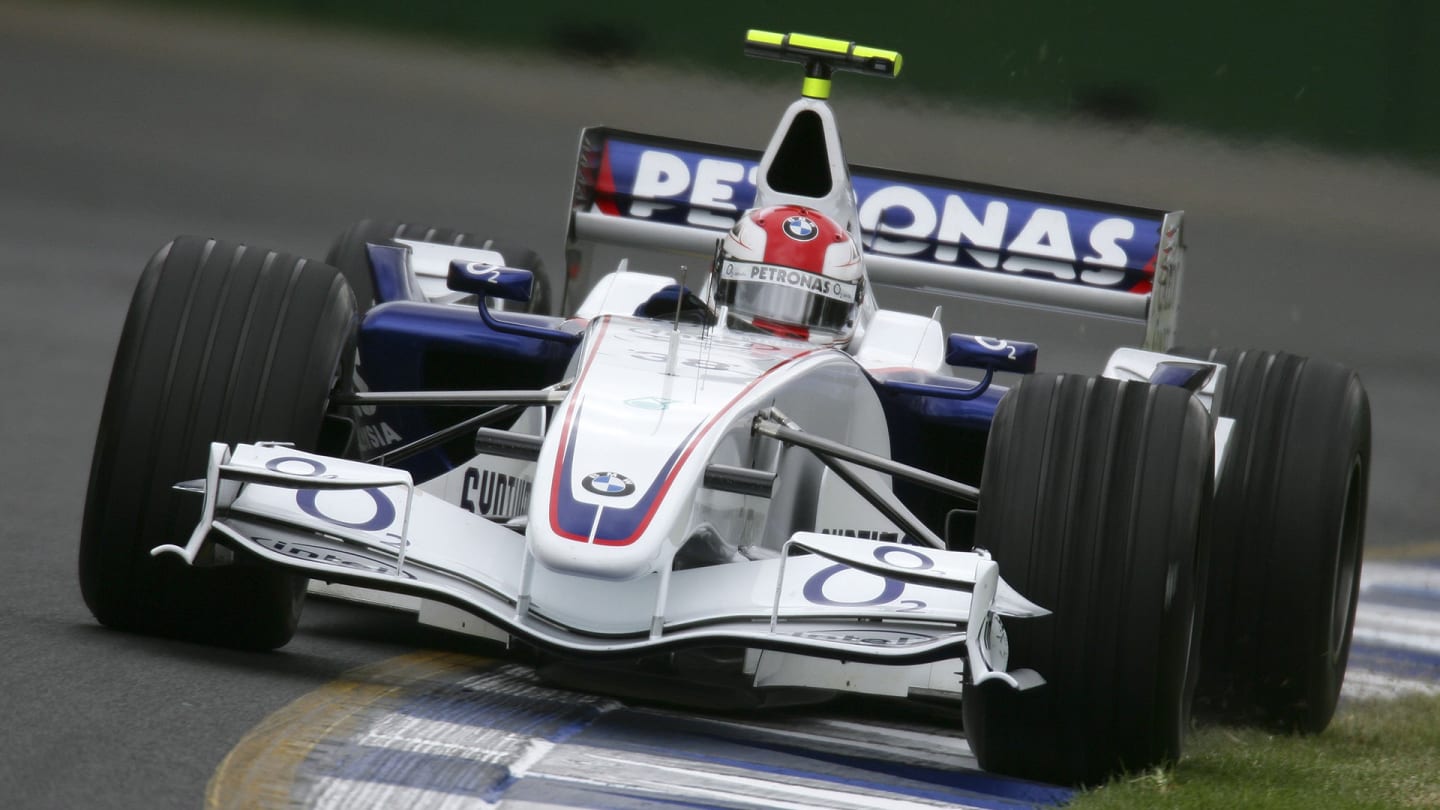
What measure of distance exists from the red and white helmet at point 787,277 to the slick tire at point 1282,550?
4.33 feet

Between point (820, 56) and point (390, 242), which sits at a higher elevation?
point (820, 56)

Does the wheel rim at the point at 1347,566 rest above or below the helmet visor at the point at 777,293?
below

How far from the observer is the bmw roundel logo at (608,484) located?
442cm

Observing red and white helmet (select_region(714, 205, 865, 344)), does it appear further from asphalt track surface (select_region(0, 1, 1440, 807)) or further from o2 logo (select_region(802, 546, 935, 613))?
asphalt track surface (select_region(0, 1, 1440, 807))

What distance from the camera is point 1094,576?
4.46m

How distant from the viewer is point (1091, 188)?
15281 mm

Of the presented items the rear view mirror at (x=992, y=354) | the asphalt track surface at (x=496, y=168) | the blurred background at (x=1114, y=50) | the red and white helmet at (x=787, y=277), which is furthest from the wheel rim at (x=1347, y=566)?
the blurred background at (x=1114, y=50)

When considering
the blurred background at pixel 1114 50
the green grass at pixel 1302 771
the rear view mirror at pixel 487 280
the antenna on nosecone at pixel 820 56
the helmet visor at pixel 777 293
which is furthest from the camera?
the blurred background at pixel 1114 50

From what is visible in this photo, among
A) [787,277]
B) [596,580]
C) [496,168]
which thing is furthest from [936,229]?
[496,168]

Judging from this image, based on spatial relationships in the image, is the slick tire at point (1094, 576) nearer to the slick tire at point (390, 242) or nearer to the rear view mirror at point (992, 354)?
the rear view mirror at point (992, 354)

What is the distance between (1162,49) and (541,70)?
16.5ft

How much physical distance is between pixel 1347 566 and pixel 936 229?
7.77 feet

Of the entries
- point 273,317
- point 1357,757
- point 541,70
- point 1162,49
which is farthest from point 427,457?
point 1162,49

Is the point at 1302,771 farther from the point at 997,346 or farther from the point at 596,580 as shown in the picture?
the point at 596,580
